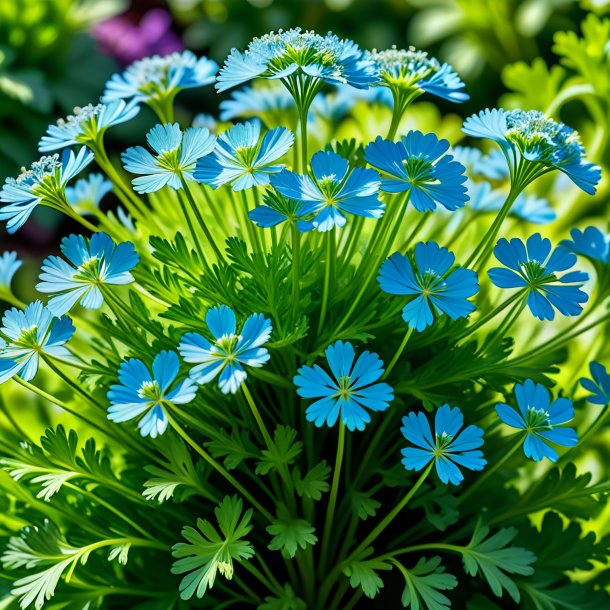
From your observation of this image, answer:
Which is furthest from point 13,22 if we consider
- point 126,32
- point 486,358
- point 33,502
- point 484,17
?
point 486,358

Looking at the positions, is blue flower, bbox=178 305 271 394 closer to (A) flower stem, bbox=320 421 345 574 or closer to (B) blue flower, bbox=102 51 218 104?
(A) flower stem, bbox=320 421 345 574

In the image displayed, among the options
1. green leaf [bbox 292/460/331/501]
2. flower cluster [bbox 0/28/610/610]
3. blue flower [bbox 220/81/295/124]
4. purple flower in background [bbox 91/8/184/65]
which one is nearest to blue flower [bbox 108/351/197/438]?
flower cluster [bbox 0/28/610/610]

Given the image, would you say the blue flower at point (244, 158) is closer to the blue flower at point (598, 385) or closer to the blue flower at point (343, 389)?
the blue flower at point (343, 389)

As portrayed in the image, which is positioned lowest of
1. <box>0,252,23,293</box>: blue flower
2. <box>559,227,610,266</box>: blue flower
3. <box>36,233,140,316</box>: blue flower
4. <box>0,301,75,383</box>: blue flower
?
<box>0,301,75,383</box>: blue flower

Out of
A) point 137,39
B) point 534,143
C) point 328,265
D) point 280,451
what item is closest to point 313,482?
point 280,451

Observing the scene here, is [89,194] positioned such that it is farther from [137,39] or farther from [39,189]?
[137,39]

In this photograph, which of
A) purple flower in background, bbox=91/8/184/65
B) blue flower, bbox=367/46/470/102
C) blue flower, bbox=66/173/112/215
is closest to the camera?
blue flower, bbox=367/46/470/102

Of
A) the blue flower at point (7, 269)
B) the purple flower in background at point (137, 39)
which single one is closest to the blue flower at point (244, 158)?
the blue flower at point (7, 269)
